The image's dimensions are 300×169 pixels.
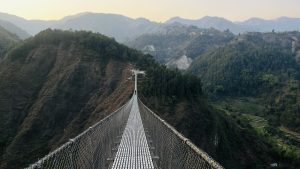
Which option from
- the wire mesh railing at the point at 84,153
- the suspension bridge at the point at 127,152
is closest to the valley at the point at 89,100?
the suspension bridge at the point at 127,152

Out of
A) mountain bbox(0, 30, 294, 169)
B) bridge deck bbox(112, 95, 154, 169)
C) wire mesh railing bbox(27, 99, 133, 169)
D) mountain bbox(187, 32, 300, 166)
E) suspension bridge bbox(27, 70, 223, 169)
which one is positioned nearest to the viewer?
wire mesh railing bbox(27, 99, 133, 169)

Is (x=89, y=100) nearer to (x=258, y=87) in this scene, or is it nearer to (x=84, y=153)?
(x=84, y=153)

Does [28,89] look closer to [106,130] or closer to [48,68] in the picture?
[48,68]

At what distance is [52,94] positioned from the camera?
59031 millimetres

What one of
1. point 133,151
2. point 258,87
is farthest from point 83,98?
point 258,87

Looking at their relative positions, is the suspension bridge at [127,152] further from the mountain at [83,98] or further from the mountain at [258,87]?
the mountain at [258,87]

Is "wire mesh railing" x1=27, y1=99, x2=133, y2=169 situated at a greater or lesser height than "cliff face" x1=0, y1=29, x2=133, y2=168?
greater

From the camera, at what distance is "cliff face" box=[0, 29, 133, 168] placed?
164ft

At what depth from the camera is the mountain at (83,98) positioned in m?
52.2

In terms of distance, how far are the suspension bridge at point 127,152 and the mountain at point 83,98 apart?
29619mm

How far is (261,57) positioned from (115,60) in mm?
96646

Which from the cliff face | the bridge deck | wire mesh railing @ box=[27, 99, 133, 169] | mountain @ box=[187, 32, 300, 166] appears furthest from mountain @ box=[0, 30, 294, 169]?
wire mesh railing @ box=[27, 99, 133, 169]

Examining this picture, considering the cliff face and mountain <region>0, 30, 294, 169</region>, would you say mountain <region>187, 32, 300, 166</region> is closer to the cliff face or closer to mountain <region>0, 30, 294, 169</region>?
mountain <region>0, 30, 294, 169</region>

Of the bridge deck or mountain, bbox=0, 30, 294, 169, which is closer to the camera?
the bridge deck
